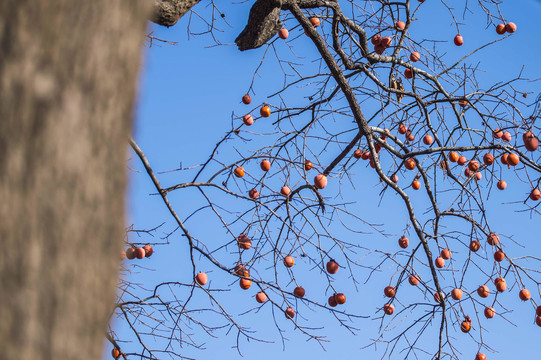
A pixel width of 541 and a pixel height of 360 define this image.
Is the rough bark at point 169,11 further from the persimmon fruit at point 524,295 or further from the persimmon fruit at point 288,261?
the persimmon fruit at point 524,295

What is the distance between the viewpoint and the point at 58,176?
847mm

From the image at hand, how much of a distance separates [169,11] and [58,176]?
2.68 meters

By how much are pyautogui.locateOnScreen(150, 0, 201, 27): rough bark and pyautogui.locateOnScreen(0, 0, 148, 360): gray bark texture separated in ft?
8.22

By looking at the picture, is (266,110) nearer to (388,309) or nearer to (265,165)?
(265,165)

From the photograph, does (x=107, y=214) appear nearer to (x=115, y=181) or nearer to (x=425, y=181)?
(x=115, y=181)

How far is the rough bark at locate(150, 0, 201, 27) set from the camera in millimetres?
3336

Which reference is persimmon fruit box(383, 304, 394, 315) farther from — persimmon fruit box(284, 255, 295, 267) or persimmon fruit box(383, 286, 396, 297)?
persimmon fruit box(284, 255, 295, 267)

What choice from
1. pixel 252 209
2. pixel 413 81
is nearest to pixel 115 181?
pixel 252 209

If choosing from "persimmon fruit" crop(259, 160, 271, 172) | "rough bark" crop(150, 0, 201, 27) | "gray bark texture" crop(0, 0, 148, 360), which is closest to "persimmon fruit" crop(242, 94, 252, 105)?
"persimmon fruit" crop(259, 160, 271, 172)

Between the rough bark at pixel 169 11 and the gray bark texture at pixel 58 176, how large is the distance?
98.6 inches

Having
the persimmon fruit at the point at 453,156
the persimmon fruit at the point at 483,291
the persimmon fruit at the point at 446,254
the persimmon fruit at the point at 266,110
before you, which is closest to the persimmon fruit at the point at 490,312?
the persimmon fruit at the point at 483,291

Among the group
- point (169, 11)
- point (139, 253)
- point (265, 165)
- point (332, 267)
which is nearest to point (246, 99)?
point (265, 165)

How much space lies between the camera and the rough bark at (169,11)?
3.34 meters

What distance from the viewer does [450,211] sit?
12.0 ft
